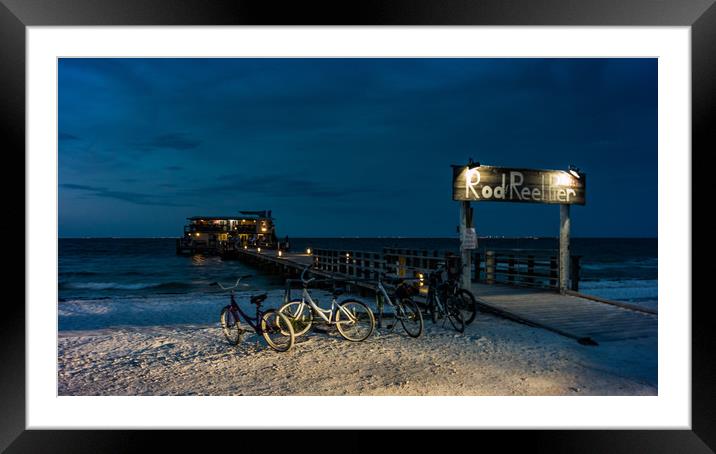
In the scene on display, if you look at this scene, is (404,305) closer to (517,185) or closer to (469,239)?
(469,239)

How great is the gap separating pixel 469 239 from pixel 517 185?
1.86 meters

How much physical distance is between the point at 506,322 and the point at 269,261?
26636mm

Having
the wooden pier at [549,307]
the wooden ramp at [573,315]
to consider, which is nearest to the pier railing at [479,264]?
the wooden pier at [549,307]

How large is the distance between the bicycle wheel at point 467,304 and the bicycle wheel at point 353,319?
1781 mm

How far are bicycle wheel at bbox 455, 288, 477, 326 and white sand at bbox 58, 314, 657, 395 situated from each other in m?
0.34

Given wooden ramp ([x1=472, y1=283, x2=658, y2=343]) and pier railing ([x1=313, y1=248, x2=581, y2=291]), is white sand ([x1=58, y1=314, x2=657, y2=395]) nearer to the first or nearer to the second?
wooden ramp ([x1=472, y1=283, x2=658, y2=343])

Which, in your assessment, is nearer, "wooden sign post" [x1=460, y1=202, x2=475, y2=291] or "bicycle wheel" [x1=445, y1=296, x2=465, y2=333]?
"bicycle wheel" [x1=445, y1=296, x2=465, y2=333]

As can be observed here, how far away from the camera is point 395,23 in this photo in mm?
2914

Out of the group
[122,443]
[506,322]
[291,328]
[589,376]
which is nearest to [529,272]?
[506,322]

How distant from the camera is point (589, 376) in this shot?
16.7 feet

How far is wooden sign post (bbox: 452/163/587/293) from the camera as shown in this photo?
9383 millimetres

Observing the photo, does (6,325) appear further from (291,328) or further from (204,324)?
(204,324)

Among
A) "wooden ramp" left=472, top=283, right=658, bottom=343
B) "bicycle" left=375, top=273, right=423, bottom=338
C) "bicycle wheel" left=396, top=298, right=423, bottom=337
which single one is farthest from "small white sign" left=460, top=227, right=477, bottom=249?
"bicycle wheel" left=396, top=298, right=423, bottom=337

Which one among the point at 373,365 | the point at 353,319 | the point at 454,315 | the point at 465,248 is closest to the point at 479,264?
the point at 465,248
